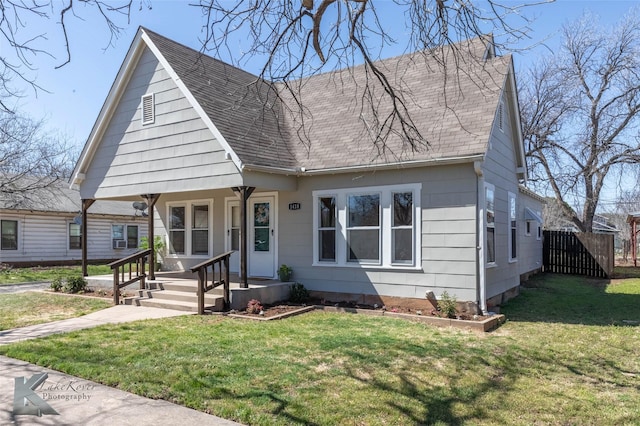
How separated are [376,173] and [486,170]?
88.5 inches

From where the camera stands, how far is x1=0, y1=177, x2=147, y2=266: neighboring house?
21438 mm

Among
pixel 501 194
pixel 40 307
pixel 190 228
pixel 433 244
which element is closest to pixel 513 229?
pixel 501 194

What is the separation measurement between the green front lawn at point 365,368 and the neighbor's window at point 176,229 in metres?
5.20

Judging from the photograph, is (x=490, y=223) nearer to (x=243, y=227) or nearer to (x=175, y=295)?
(x=243, y=227)

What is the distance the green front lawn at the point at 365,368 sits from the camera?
4.19 metres

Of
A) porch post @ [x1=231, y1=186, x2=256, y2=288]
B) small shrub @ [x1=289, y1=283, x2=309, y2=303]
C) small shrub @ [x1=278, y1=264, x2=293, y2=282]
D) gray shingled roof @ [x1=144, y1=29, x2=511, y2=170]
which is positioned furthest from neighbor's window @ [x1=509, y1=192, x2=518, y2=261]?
porch post @ [x1=231, y1=186, x2=256, y2=288]

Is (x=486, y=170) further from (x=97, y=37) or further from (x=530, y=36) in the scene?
(x=97, y=37)

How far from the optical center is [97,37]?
226 inches

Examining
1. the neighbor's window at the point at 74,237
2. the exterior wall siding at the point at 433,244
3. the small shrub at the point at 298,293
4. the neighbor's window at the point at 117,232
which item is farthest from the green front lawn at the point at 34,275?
the exterior wall siding at the point at 433,244

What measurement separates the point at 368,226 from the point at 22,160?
63.6ft

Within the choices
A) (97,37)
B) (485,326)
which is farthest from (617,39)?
(97,37)

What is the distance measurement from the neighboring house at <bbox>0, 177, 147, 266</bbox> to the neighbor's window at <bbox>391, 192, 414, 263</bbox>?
712 inches

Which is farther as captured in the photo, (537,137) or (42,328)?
(537,137)

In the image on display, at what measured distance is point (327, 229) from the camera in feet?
34.2
